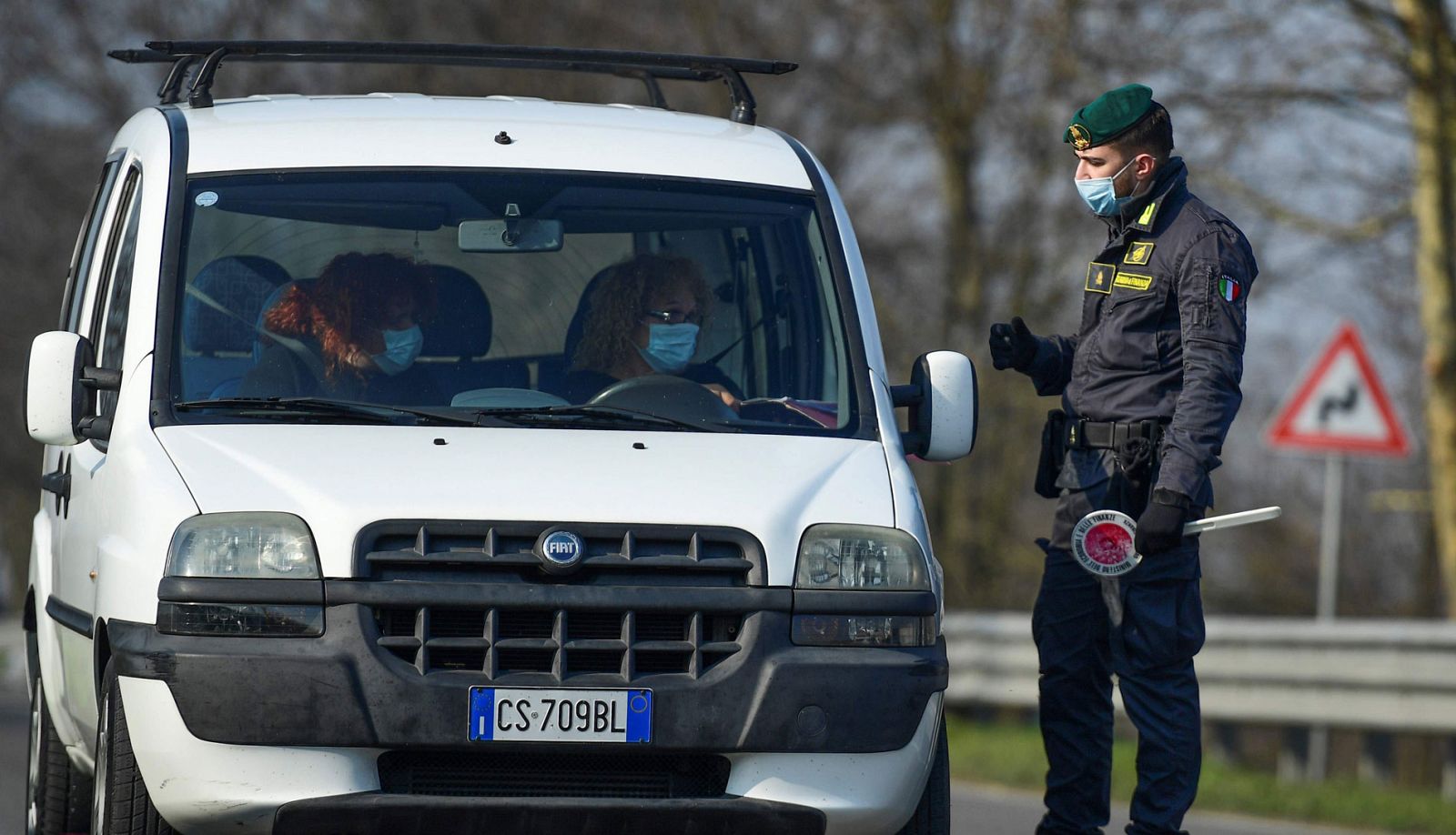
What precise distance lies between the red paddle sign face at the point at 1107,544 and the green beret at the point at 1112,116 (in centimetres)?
105

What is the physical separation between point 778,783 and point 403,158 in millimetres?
2095

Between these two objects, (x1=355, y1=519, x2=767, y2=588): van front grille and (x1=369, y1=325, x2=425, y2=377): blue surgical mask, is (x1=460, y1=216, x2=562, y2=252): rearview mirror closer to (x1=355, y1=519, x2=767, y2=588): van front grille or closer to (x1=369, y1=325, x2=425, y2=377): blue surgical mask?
(x1=369, y1=325, x2=425, y2=377): blue surgical mask

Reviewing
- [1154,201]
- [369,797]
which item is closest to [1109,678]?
[1154,201]

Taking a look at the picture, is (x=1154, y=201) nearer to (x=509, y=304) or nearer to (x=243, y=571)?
(x=509, y=304)

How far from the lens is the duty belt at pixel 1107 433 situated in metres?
6.45

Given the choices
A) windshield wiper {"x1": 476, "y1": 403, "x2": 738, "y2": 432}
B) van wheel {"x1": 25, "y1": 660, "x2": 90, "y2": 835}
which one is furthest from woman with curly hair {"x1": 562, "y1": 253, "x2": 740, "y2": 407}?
van wheel {"x1": 25, "y1": 660, "x2": 90, "y2": 835}

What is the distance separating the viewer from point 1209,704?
1238cm

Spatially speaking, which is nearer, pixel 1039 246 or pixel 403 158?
pixel 403 158

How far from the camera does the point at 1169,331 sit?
21.2 feet

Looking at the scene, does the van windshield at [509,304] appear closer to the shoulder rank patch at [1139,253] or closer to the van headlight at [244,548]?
the van headlight at [244,548]

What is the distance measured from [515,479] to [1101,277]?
216cm

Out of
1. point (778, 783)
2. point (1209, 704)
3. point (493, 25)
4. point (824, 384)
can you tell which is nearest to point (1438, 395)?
point (1209, 704)

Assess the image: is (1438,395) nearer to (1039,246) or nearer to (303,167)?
(1039,246)

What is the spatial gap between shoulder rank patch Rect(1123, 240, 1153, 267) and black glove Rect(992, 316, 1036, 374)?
44 cm
